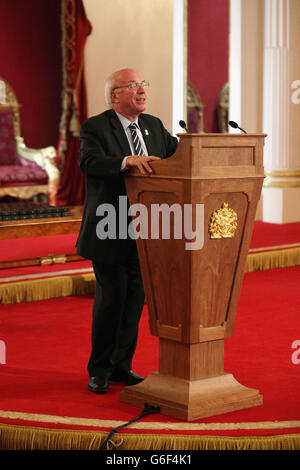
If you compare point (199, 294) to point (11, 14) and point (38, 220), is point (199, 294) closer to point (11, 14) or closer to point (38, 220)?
point (38, 220)

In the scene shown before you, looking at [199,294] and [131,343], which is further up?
[199,294]

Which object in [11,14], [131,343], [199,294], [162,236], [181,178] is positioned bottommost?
[131,343]

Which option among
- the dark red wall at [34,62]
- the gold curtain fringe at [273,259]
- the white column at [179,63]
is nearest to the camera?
the gold curtain fringe at [273,259]

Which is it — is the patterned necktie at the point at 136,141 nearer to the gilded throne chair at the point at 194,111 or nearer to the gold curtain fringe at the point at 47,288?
the gold curtain fringe at the point at 47,288

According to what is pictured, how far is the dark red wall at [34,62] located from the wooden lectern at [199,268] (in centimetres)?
597

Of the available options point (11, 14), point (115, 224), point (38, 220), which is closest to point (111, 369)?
point (115, 224)

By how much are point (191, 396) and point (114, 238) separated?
2.19 ft

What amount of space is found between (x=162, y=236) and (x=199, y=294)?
240 millimetres

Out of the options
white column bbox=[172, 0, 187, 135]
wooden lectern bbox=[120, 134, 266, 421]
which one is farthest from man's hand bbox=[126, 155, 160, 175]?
white column bbox=[172, 0, 187, 135]

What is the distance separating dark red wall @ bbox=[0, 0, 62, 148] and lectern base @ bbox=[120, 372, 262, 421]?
6.08 metres

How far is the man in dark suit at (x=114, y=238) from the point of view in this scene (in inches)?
126

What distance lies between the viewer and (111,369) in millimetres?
3344

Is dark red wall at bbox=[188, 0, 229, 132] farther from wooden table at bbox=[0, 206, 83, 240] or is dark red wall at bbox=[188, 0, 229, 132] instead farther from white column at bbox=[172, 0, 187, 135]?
wooden table at bbox=[0, 206, 83, 240]

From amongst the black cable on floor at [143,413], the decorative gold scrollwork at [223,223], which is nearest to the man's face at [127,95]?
the decorative gold scrollwork at [223,223]
